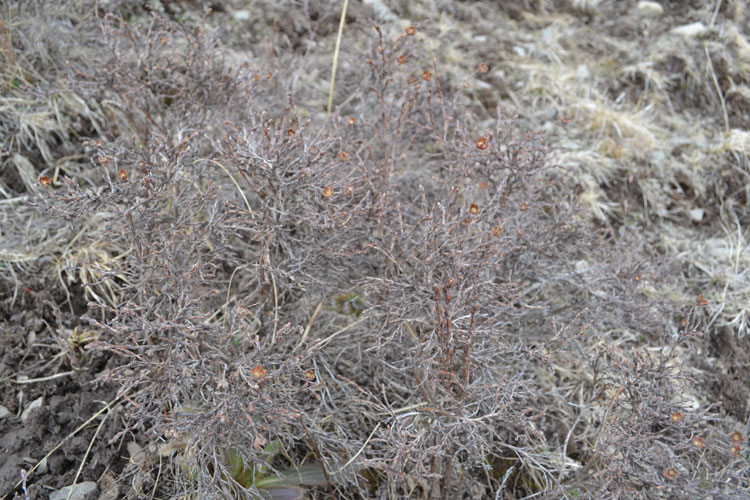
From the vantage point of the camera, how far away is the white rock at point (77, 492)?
2.01 metres

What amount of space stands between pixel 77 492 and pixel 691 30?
4.50 m

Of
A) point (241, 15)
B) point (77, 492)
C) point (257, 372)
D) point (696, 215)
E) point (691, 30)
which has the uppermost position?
point (691, 30)

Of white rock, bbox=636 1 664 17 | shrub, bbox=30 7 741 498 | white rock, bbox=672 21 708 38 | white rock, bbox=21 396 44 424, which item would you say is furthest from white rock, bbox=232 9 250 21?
white rock, bbox=672 21 708 38

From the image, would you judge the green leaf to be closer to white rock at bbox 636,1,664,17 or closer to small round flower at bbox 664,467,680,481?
small round flower at bbox 664,467,680,481

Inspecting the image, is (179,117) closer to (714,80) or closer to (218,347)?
(218,347)

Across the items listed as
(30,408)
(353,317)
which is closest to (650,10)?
(353,317)

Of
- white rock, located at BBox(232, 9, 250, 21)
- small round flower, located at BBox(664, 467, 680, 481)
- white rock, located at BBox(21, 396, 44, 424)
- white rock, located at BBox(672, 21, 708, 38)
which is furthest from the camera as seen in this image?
white rock, located at BBox(672, 21, 708, 38)

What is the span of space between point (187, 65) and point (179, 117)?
0.25 metres

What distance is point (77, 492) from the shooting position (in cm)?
203

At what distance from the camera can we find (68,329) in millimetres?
2422

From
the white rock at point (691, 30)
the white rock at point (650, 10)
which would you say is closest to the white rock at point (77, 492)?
the white rock at point (691, 30)

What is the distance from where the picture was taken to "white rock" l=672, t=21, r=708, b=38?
4.12 meters

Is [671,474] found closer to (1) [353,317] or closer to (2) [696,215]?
(1) [353,317]

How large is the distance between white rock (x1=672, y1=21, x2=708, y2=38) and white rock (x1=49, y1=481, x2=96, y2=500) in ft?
14.4
